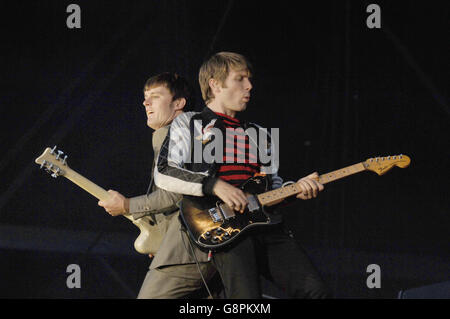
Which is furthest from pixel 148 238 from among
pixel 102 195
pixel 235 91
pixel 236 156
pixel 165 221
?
pixel 235 91

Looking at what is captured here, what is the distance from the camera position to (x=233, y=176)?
2.54m

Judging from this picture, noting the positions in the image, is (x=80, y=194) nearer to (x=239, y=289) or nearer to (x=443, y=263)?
(x=239, y=289)

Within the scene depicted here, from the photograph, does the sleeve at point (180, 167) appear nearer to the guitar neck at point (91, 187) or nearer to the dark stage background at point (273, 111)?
the guitar neck at point (91, 187)

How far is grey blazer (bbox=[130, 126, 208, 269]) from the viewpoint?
2529mm

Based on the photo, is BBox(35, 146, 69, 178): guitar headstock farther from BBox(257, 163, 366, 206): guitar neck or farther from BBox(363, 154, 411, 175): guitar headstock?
BBox(363, 154, 411, 175): guitar headstock

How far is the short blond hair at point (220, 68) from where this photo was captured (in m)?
2.69

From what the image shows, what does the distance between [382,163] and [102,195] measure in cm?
152

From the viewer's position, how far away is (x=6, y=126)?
4457 mm

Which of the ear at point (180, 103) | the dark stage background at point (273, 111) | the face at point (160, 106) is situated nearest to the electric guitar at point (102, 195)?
the face at point (160, 106)

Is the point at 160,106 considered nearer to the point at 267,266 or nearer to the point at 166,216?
the point at 166,216

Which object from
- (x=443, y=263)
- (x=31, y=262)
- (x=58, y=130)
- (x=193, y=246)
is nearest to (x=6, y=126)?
(x=58, y=130)
